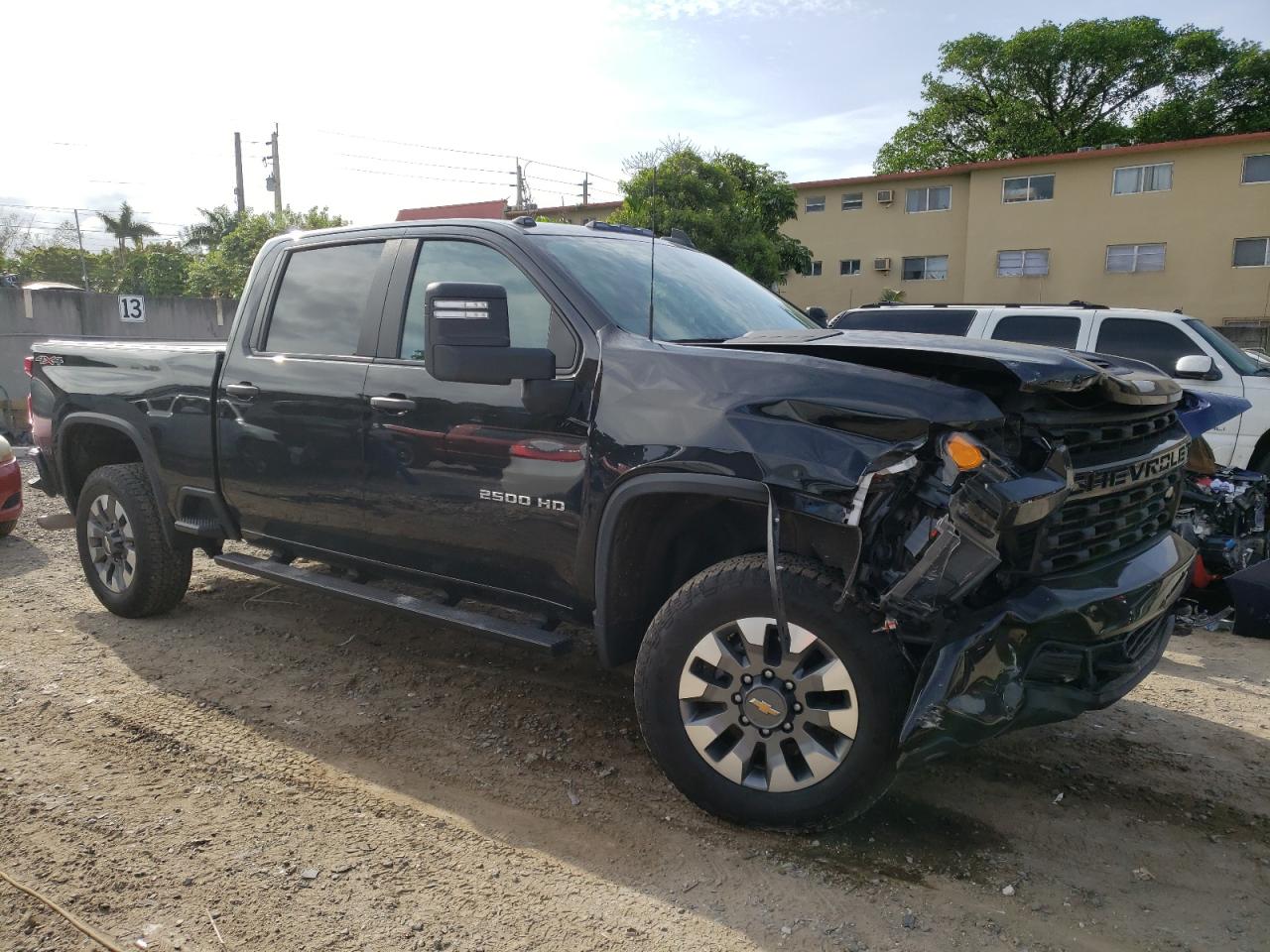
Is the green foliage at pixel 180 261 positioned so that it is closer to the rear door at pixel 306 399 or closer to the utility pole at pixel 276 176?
the utility pole at pixel 276 176

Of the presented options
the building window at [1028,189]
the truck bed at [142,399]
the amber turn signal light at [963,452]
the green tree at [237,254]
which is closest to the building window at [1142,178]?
the building window at [1028,189]

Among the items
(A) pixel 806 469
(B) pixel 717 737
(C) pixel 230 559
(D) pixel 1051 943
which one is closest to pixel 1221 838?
(D) pixel 1051 943

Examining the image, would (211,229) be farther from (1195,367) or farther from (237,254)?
(1195,367)

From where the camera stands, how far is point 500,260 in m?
3.71

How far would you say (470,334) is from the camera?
3.09 m

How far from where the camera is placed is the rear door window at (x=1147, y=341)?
7809 millimetres

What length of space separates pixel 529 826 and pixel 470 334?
1626 millimetres

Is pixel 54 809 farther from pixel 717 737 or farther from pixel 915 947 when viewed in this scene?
pixel 915 947

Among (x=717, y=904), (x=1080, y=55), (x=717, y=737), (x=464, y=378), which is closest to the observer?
(x=717, y=904)

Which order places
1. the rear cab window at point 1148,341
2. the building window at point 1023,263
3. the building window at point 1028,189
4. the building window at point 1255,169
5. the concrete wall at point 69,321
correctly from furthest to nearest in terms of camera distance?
the building window at point 1023,263 < the building window at point 1028,189 < the building window at point 1255,169 < the concrete wall at point 69,321 < the rear cab window at point 1148,341

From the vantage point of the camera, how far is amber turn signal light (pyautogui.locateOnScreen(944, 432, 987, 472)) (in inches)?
99.8

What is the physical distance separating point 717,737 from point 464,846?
2.85 feet

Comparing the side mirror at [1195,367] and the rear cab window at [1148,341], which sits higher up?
the rear cab window at [1148,341]

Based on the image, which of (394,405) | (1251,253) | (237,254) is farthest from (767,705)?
(237,254)
